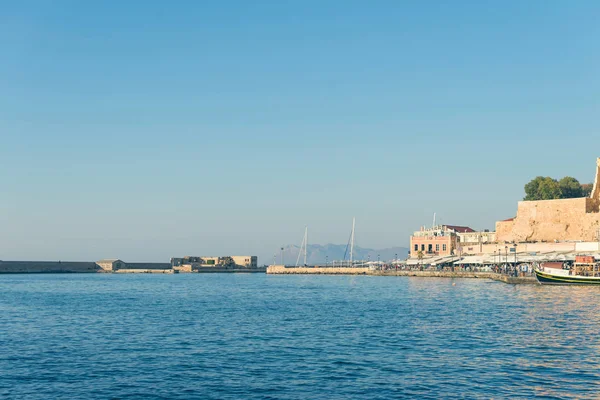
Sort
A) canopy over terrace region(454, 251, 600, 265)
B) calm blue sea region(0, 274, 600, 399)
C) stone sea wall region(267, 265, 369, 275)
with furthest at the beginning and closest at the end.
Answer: stone sea wall region(267, 265, 369, 275) → canopy over terrace region(454, 251, 600, 265) → calm blue sea region(0, 274, 600, 399)

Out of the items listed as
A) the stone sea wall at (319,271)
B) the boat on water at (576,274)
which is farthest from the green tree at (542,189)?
the boat on water at (576,274)

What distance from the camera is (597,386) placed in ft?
80.2

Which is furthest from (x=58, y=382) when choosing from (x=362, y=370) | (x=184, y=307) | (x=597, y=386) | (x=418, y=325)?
(x=184, y=307)

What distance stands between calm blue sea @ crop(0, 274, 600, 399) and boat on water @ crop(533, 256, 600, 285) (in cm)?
2410

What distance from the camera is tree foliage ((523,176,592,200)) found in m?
138

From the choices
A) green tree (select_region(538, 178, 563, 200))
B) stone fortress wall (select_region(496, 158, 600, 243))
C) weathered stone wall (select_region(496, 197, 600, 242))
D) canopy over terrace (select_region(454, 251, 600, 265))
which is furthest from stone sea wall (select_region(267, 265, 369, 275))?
green tree (select_region(538, 178, 563, 200))

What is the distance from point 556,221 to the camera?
117 m

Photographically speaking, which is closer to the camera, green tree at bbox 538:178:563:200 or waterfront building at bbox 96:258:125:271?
green tree at bbox 538:178:563:200

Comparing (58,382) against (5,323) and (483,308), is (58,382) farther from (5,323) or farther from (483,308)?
(483,308)

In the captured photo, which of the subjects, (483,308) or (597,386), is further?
(483,308)

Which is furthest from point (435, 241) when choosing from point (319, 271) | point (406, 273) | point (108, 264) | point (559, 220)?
point (108, 264)

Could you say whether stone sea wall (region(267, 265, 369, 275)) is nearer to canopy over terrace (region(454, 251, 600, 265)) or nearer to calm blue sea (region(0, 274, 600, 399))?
canopy over terrace (region(454, 251, 600, 265))

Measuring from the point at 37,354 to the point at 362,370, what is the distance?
16702mm

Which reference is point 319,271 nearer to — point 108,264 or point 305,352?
point 108,264
